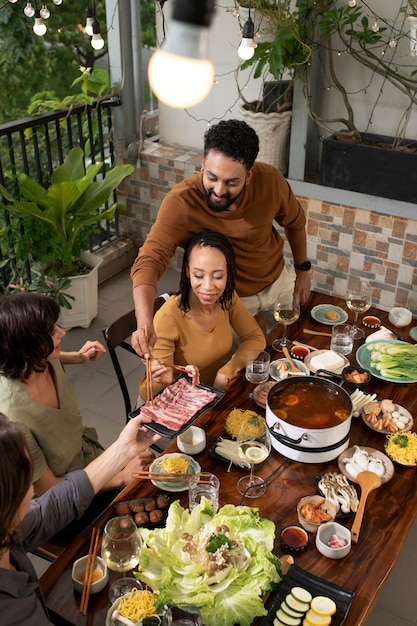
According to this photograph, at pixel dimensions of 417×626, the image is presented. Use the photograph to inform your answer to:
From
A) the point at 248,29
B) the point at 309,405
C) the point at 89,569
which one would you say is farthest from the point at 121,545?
the point at 248,29

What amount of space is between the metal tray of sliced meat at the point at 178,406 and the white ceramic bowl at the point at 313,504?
44 centimetres

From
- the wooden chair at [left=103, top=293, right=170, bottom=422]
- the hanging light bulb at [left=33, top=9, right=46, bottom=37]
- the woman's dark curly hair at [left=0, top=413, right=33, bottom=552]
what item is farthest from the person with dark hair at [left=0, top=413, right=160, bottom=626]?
the hanging light bulb at [left=33, top=9, right=46, bottom=37]

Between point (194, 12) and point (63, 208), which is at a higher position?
point (194, 12)

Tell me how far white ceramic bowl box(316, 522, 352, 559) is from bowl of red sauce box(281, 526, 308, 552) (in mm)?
41

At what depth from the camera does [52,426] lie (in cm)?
210

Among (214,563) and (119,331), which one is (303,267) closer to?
(119,331)

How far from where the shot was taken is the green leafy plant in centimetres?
384

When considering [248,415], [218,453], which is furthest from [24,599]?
[248,415]

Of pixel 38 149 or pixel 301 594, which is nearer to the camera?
pixel 301 594

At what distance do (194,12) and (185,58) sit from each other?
13 cm

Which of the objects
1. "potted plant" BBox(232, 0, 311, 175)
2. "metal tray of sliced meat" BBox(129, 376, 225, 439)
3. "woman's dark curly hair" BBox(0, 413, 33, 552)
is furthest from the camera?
"potted plant" BBox(232, 0, 311, 175)

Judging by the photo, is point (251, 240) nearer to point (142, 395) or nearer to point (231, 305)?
point (231, 305)

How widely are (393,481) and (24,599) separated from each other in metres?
1.15

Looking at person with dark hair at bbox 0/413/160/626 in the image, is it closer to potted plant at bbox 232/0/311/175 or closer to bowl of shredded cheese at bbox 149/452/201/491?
bowl of shredded cheese at bbox 149/452/201/491
